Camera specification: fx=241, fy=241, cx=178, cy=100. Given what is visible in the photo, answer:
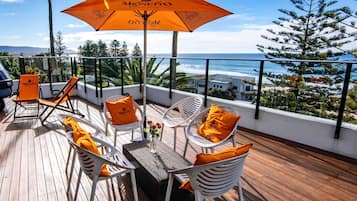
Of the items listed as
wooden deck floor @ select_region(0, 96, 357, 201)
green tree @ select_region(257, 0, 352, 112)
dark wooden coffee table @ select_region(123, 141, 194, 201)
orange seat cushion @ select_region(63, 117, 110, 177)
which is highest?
green tree @ select_region(257, 0, 352, 112)

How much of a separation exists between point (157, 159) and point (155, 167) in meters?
0.15

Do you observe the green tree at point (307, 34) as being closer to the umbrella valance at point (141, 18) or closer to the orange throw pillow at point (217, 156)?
the umbrella valance at point (141, 18)

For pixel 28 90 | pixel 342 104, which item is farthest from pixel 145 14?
pixel 28 90

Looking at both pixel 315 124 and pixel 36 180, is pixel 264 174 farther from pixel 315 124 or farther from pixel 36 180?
pixel 36 180

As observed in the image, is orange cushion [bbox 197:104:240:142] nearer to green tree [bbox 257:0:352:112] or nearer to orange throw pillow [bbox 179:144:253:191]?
orange throw pillow [bbox 179:144:253:191]

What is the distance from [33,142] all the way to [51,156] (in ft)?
2.29

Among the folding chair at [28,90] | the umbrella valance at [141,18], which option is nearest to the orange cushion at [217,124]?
the umbrella valance at [141,18]

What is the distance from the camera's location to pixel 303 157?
3.30 metres

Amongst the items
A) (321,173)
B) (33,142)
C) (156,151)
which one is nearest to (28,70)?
(33,142)

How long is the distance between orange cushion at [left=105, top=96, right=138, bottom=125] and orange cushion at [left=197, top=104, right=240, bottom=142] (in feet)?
3.39

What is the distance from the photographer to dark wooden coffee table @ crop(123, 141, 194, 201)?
2150 mm

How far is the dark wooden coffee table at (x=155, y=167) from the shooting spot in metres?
2.15

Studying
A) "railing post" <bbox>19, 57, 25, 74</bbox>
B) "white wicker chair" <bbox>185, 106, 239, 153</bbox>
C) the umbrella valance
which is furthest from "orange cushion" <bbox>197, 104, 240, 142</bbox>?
"railing post" <bbox>19, 57, 25, 74</bbox>

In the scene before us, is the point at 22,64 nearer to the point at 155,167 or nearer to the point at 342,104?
the point at 155,167
